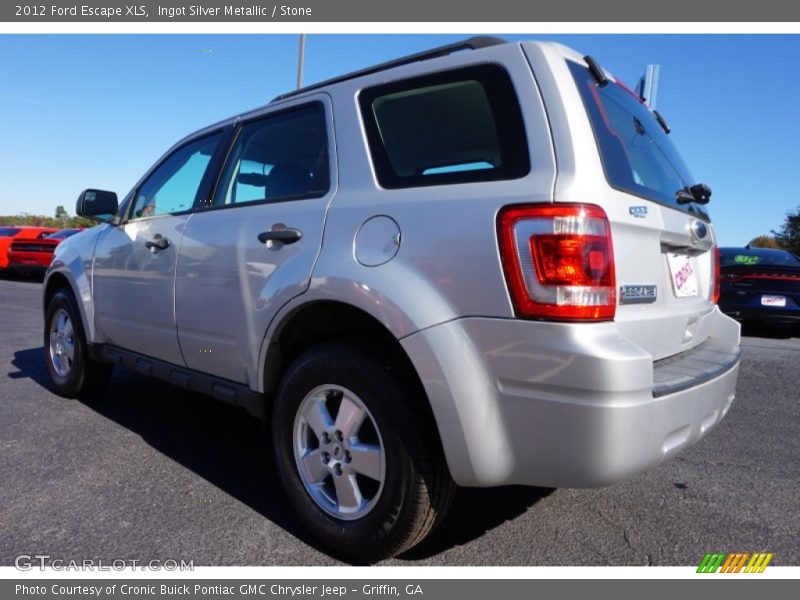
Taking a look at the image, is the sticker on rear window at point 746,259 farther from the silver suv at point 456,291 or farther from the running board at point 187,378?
the running board at point 187,378

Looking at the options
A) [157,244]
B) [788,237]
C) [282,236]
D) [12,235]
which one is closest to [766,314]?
[282,236]

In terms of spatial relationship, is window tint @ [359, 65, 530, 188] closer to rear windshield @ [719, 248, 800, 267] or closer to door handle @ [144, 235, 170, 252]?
door handle @ [144, 235, 170, 252]

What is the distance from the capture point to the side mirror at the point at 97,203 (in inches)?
152

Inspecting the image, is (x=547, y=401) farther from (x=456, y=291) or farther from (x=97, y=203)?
(x=97, y=203)

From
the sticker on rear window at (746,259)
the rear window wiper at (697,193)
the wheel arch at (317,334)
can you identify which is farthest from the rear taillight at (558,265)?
the sticker on rear window at (746,259)

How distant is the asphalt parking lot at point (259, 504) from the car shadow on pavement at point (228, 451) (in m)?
0.01

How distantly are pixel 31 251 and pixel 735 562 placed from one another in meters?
16.1

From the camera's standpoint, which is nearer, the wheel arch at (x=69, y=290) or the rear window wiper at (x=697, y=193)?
the rear window wiper at (x=697, y=193)

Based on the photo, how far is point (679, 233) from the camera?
2260mm

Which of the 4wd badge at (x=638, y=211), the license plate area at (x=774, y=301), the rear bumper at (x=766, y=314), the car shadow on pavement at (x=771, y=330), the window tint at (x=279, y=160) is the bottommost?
the car shadow on pavement at (x=771, y=330)

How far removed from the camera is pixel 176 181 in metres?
3.53

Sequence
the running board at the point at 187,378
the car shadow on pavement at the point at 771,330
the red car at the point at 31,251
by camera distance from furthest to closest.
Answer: the red car at the point at 31,251 < the car shadow on pavement at the point at 771,330 < the running board at the point at 187,378

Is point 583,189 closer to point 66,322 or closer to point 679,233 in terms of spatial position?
point 679,233

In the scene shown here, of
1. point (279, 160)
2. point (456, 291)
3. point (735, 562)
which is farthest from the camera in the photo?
point (279, 160)
